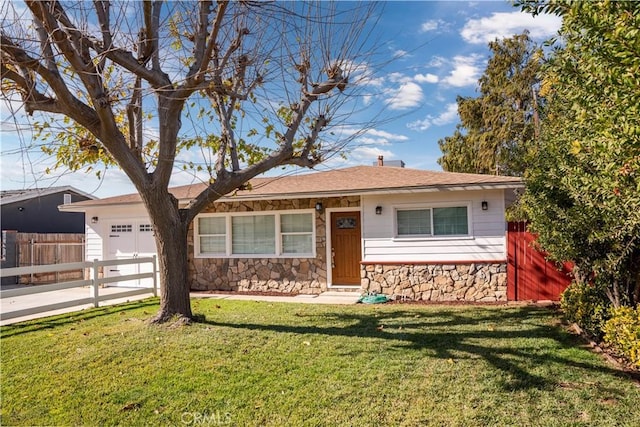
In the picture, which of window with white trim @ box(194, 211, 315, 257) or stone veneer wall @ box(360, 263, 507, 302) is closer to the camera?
stone veneer wall @ box(360, 263, 507, 302)

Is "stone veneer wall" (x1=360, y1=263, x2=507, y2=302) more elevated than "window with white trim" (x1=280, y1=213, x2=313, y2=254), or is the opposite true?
"window with white trim" (x1=280, y1=213, x2=313, y2=254)

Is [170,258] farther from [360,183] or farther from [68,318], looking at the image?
[360,183]

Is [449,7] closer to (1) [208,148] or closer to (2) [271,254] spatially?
(1) [208,148]

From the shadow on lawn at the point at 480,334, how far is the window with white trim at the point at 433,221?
2.34m

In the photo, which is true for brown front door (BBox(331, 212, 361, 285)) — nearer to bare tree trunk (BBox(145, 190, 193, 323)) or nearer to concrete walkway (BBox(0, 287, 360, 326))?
concrete walkway (BBox(0, 287, 360, 326))

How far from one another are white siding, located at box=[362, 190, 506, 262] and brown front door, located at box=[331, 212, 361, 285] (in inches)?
23.1

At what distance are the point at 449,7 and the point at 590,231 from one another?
4431mm

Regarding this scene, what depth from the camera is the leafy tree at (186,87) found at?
226 inches

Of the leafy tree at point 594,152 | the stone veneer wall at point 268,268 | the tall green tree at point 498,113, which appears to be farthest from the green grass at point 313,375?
the tall green tree at point 498,113

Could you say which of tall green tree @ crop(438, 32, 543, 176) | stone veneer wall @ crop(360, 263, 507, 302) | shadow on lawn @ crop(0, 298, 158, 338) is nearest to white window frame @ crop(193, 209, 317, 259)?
stone veneer wall @ crop(360, 263, 507, 302)

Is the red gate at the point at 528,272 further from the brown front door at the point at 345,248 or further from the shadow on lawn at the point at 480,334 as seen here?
the brown front door at the point at 345,248

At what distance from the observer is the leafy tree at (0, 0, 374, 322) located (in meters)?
5.74

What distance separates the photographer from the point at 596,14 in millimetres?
2713

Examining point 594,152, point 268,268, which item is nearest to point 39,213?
point 268,268
